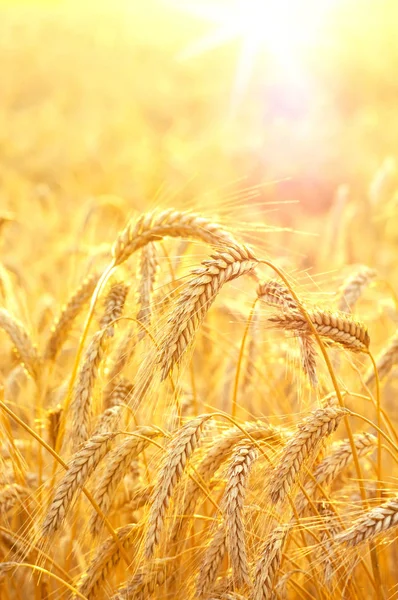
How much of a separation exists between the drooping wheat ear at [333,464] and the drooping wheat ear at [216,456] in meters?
0.15

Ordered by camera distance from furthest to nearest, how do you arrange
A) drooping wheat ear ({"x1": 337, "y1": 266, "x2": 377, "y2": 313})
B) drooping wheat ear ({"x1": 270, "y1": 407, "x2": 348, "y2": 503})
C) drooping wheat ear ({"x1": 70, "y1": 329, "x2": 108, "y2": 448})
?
drooping wheat ear ({"x1": 337, "y1": 266, "x2": 377, "y2": 313})
drooping wheat ear ({"x1": 70, "y1": 329, "x2": 108, "y2": 448})
drooping wheat ear ({"x1": 270, "y1": 407, "x2": 348, "y2": 503})

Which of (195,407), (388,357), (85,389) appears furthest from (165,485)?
(388,357)

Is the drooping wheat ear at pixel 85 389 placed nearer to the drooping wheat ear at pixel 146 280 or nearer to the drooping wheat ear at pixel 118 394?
the drooping wheat ear at pixel 146 280

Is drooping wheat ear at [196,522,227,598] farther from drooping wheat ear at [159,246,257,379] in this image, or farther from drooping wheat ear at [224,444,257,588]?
drooping wheat ear at [159,246,257,379]

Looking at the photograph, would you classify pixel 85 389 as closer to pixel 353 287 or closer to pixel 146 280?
pixel 146 280

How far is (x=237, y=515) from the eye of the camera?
142 centimetres

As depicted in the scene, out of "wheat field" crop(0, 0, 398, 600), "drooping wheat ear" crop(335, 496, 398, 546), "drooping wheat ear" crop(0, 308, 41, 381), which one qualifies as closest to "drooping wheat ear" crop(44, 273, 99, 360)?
"wheat field" crop(0, 0, 398, 600)

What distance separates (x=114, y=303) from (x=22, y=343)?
0.31 m

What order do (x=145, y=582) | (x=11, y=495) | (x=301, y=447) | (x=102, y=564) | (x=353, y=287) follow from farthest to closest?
1. (x=353, y=287)
2. (x=11, y=495)
3. (x=102, y=564)
4. (x=145, y=582)
5. (x=301, y=447)

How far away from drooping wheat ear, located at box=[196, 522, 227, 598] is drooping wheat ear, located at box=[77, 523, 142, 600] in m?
0.19

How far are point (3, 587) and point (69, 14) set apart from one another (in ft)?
90.9

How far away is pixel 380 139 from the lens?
1112 cm

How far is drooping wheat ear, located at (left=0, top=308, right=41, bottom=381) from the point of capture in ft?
6.57

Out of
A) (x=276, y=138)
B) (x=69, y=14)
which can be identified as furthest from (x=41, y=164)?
(x=69, y=14)
